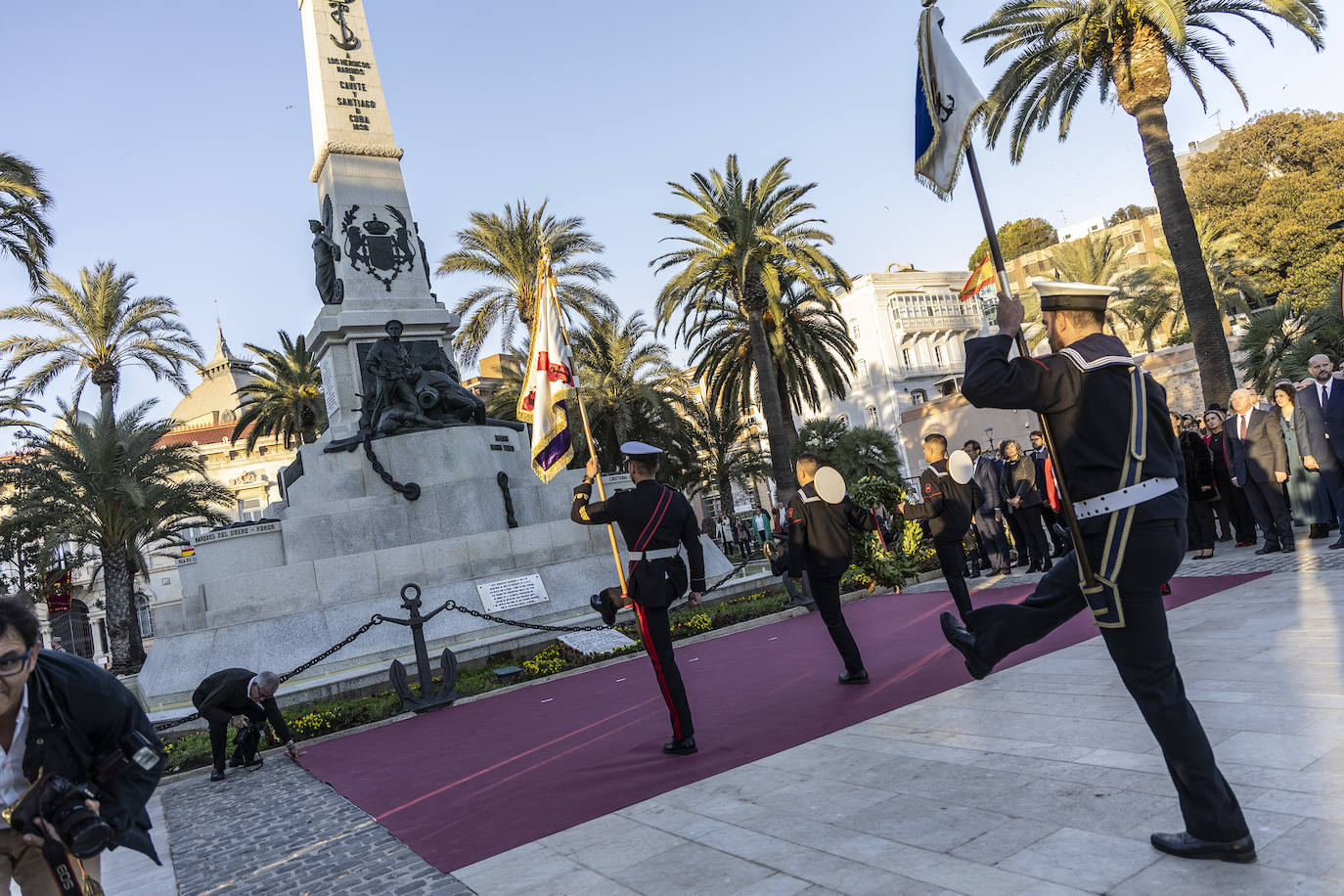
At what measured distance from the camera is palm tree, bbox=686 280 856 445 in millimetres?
31688

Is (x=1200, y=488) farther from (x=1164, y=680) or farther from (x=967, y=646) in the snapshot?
(x=1164, y=680)

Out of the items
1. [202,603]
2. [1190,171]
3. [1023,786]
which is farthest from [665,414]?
[1190,171]

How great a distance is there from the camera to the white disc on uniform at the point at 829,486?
739cm

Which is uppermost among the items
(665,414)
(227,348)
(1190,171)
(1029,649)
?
(227,348)

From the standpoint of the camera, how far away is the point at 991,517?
532 inches

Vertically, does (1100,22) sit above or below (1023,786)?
above

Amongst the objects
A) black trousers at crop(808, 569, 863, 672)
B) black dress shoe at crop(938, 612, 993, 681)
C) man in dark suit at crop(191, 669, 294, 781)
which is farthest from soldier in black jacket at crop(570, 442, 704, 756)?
man in dark suit at crop(191, 669, 294, 781)

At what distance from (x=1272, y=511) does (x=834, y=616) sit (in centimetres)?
651

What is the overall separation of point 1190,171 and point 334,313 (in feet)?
171

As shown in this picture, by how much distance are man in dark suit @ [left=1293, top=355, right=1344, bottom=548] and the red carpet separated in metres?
2.06

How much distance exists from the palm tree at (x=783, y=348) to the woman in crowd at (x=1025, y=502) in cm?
1742


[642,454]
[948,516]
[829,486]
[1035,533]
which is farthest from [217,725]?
[1035,533]

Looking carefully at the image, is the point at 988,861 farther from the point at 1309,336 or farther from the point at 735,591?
the point at 1309,336

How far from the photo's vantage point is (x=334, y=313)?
1568 centimetres
